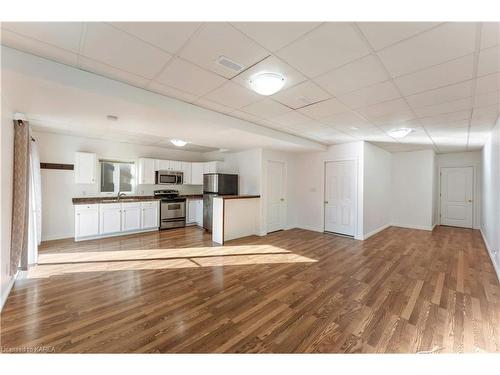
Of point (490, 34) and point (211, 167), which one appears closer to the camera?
point (490, 34)

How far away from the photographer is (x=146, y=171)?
6.47 meters

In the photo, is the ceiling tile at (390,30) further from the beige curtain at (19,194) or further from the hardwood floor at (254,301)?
the beige curtain at (19,194)

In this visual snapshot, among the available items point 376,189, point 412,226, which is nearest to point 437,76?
point 376,189

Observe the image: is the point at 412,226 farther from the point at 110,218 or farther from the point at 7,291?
the point at 7,291

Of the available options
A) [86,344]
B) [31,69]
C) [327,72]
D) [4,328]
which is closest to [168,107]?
[31,69]

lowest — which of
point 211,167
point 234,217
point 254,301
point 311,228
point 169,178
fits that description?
point 254,301

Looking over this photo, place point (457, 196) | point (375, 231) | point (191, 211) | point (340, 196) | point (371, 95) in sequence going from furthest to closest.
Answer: point (191, 211)
point (457, 196)
point (375, 231)
point (340, 196)
point (371, 95)

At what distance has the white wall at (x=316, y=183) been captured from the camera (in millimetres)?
5504

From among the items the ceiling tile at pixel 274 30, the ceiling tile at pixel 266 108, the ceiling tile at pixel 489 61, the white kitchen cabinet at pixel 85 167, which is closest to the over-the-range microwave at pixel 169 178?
the white kitchen cabinet at pixel 85 167

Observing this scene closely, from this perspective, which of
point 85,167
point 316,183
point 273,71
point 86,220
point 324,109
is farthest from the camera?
point 316,183

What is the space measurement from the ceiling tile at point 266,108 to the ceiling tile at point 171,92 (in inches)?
32.0

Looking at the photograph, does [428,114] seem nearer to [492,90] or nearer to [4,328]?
[492,90]

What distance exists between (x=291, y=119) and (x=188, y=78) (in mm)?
1997

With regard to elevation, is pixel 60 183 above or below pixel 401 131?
below
